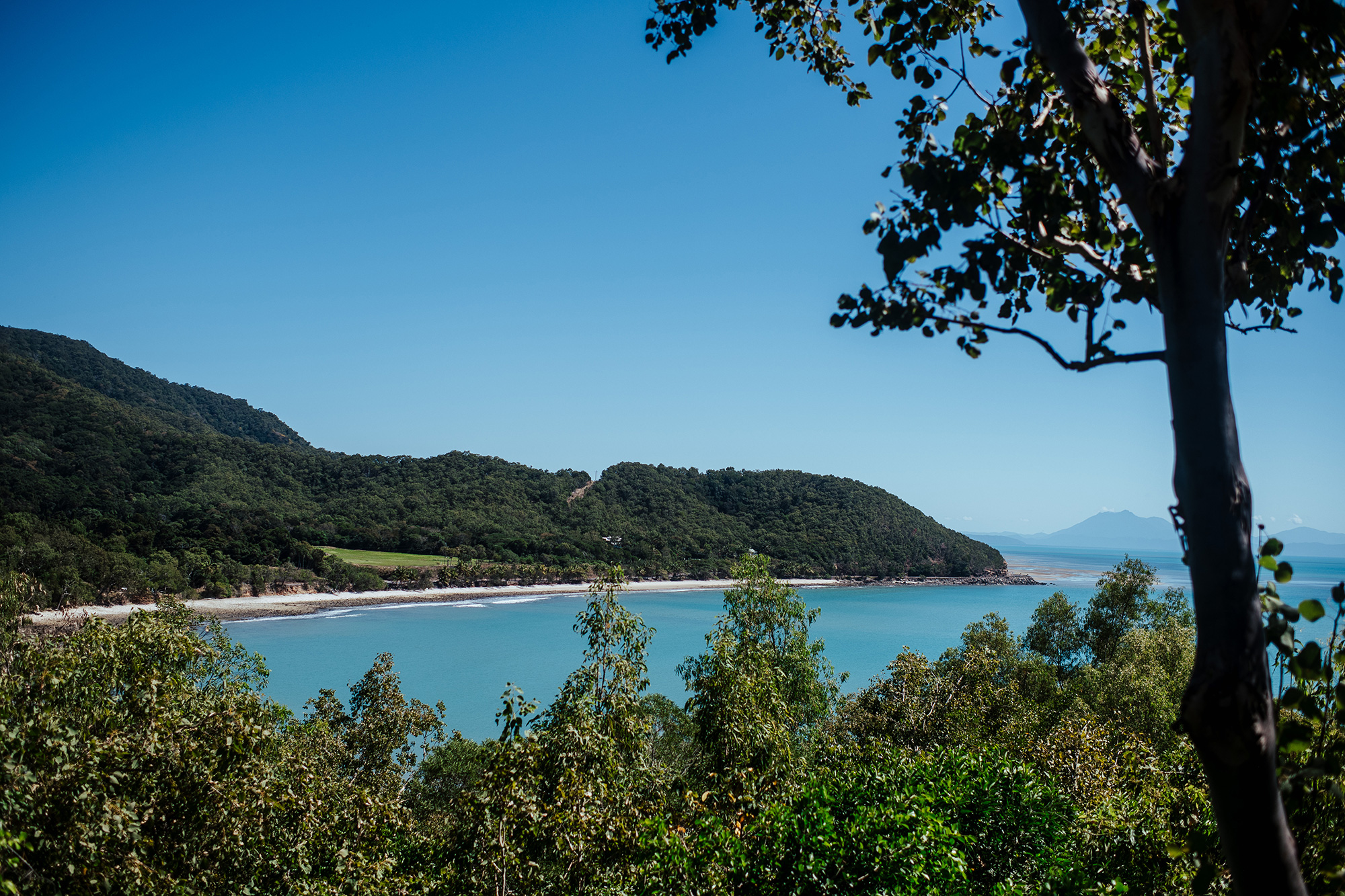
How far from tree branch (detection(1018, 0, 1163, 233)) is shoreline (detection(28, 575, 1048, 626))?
40.7m

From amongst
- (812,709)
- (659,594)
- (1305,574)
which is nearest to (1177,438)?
(812,709)

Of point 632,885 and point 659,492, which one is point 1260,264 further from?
point 659,492

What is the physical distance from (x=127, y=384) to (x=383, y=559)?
77.5 m

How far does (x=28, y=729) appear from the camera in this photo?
504 cm

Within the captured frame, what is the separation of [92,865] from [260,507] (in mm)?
87896

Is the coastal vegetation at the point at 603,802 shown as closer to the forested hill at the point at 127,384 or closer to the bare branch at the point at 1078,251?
the bare branch at the point at 1078,251

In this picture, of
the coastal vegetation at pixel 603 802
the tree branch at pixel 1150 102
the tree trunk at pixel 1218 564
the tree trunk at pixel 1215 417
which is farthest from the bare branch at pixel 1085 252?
the coastal vegetation at pixel 603 802

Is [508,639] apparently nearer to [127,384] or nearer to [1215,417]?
[1215,417]

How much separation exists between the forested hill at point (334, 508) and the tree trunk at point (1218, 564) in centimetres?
5875

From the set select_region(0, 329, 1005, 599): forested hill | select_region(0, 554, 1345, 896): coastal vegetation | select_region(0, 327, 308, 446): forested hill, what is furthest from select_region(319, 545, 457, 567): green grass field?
select_region(0, 554, 1345, 896): coastal vegetation

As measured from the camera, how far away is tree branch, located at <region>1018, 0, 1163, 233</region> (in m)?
1.74

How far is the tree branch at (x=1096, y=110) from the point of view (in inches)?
68.4

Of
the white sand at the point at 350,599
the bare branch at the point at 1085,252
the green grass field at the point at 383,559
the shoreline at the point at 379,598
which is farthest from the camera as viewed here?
the green grass field at the point at 383,559

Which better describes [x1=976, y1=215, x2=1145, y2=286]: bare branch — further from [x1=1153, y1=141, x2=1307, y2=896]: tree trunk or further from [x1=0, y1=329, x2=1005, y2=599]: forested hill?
[x1=0, y1=329, x2=1005, y2=599]: forested hill
